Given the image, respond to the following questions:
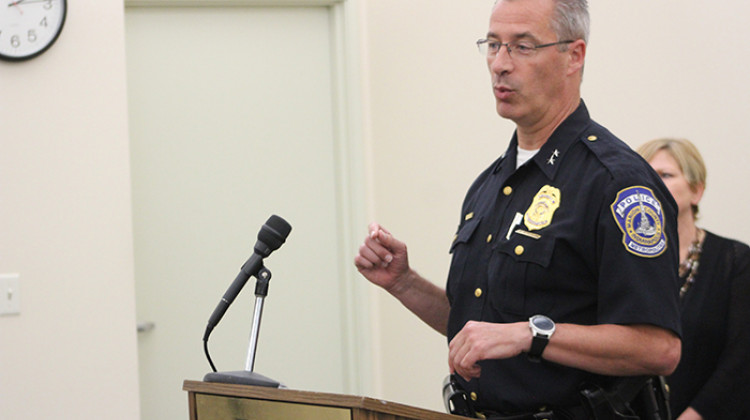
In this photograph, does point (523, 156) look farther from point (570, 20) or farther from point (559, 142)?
point (570, 20)

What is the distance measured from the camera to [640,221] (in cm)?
148

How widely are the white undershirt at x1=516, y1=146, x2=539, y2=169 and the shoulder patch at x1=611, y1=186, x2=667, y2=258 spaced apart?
10.4 inches

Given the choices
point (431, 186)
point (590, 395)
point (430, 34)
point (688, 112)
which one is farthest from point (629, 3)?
point (590, 395)

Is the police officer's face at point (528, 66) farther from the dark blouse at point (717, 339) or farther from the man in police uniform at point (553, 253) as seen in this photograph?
the dark blouse at point (717, 339)

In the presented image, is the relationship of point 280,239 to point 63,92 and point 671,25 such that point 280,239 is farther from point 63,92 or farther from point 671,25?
point 671,25

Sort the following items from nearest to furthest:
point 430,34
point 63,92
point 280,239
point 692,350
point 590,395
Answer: point 590,395
point 280,239
point 692,350
point 63,92
point 430,34

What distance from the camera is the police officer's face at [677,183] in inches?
95.6

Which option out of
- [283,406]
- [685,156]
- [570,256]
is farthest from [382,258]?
[685,156]

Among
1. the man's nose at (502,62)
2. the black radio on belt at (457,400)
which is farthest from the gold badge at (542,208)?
the black radio on belt at (457,400)

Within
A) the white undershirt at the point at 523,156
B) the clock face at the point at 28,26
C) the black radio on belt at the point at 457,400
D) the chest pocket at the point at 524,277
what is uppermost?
the clock face at the point at 28,26

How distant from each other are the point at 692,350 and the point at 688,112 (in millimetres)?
1458

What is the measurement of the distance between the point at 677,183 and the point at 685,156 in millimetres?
90

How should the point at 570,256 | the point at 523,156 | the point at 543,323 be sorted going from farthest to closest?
the point at 523,156 < the point at 570,256 < the point at 543,323

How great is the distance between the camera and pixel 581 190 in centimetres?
156
